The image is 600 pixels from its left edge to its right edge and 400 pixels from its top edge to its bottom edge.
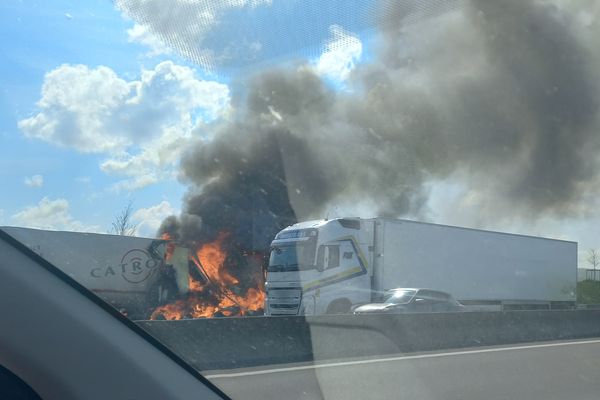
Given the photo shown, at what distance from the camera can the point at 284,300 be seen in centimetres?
1911

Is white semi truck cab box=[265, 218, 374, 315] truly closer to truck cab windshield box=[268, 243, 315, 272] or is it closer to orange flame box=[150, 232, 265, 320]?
truck cab windshield box=[268, 243, 315, 272]

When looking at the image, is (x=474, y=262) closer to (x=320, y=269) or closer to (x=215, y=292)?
(x=320, y=269)

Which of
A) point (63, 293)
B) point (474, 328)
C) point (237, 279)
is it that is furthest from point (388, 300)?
point (63, 293)

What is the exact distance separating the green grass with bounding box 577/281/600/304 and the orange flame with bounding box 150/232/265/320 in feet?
66.7

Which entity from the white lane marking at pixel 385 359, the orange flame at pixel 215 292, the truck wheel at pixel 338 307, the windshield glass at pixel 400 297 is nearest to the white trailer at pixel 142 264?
the orange flame at pixel 215 292

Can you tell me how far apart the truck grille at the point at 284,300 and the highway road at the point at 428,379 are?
24.0 ft

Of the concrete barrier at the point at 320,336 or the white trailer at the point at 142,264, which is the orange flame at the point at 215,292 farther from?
the concrete barrier at the point at 320,336

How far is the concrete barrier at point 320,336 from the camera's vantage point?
10445 mm

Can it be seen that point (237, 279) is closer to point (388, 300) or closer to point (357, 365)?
point (388, 300)

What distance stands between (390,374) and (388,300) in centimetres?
928

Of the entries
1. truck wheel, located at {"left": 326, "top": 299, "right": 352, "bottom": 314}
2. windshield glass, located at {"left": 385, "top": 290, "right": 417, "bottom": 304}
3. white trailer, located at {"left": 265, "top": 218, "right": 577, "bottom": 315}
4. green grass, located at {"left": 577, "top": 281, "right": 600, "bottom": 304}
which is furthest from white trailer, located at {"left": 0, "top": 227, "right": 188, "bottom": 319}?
green grass, located at {"left": 577, "top": 281, "right": 600, "bottom": 304}

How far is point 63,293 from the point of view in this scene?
1.58 m

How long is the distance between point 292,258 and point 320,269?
2.96 feet

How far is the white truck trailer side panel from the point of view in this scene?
20734 mm
